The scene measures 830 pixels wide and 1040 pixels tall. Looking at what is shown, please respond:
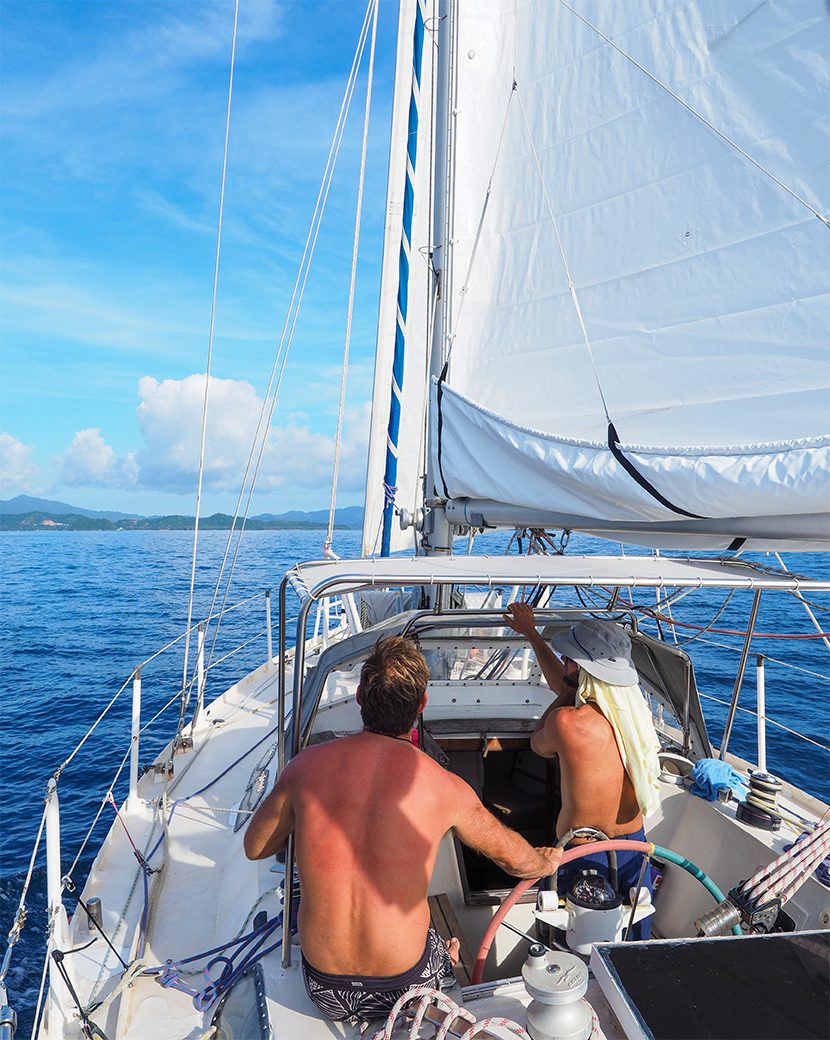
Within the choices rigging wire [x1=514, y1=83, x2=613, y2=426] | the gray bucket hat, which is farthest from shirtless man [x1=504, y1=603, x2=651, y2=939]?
rigging wire [x1=514, y1=83, x2=613, y2=426]

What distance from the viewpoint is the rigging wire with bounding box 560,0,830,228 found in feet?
8.94

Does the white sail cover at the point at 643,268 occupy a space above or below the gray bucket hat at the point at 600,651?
above

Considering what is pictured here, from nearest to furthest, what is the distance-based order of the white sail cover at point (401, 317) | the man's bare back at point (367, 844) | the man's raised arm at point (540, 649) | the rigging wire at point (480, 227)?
the man's bare back at point (367, 844) < the man's raised arm at point (540, 649) < the rigging wire at point (480, 227) < the white sail cover at point (401, 317)

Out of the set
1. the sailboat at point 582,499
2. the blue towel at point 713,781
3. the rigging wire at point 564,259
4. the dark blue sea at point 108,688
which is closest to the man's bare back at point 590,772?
the sailboat at point 582,499

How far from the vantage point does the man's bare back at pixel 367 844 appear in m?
2.03

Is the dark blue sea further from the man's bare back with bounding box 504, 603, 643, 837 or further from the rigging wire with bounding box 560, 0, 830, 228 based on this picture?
the rigging wire with bounding box 560, 0, 830, 228

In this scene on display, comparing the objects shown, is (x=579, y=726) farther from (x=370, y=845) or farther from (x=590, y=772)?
(x=370, y=845)

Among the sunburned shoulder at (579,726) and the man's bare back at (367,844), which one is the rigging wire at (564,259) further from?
the man's bare back at (367,844)

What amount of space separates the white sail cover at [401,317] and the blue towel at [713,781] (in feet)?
10.6

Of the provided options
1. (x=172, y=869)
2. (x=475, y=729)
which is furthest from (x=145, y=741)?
(x=475, y=729)

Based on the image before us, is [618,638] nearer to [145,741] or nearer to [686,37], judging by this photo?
[686,37]

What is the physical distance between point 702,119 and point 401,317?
3.45 meters

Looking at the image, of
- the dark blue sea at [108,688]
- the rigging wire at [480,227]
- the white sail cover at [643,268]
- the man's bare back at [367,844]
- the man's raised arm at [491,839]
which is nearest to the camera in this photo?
the man's bare back at [367,844]

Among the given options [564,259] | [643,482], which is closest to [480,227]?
[564,259]
